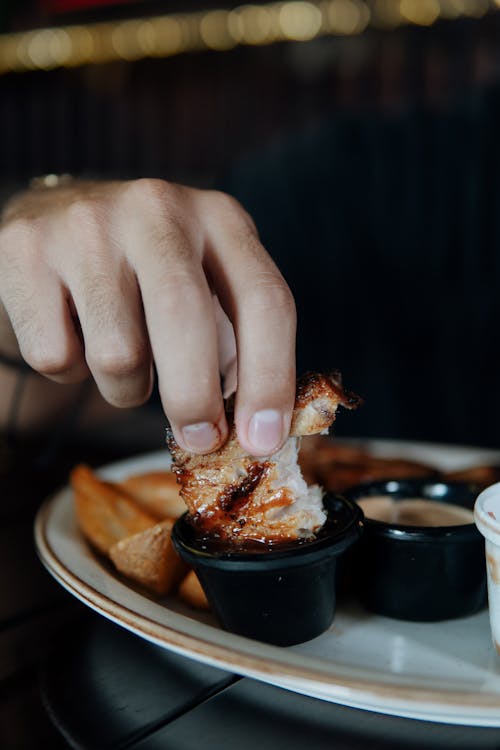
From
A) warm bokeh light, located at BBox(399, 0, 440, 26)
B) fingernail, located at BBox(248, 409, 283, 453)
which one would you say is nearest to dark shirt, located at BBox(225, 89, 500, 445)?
warm bokeh light, located at BBox(399, 0, 440, 26)

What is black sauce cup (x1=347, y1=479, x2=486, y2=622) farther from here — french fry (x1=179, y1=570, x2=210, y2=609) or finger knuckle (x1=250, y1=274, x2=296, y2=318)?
finger knuckle (x1=250, y1=274, x2=296, y2=318)

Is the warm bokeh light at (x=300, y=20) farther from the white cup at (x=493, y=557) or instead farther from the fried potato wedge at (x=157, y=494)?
the white cup at (x=493, y=557)

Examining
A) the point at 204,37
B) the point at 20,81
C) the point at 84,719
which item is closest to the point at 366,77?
the point at 204,37

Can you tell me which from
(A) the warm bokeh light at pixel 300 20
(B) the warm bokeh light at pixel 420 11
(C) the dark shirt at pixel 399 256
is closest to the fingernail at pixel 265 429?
(C) the dark shirt at pixel 399 256

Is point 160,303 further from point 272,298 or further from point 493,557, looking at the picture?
point 493,557

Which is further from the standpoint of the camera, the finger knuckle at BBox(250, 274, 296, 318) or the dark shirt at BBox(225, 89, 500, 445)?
the dark shirt at BBox(225, 89, 500, 445)

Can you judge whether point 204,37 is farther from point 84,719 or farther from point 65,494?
point 84,719

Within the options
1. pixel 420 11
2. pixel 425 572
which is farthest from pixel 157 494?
pixel 420 11
